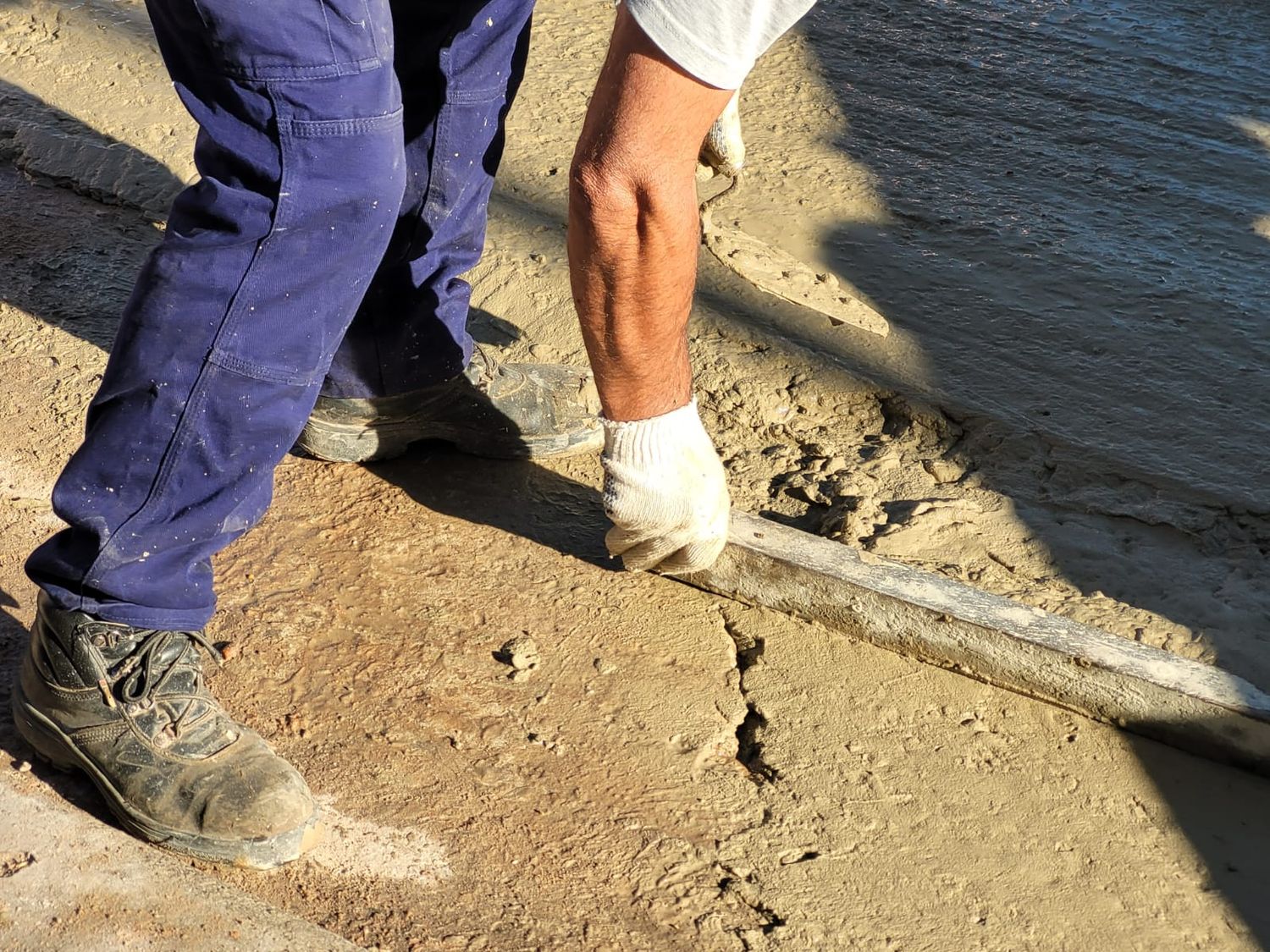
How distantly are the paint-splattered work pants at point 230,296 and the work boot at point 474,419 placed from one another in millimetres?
650

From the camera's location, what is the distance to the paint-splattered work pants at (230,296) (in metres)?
1.62

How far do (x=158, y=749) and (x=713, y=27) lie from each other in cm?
123

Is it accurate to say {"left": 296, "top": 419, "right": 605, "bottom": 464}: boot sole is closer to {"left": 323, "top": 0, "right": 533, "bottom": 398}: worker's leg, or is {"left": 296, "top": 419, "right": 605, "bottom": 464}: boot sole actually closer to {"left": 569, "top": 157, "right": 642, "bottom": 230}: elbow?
Answer: {"left": 323, "top": 0, "right": 533, "bottom": 398}: worker's leg

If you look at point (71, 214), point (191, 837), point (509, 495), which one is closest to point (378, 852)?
point (191, 837)

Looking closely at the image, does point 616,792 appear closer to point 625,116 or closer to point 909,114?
Result: point 625,116

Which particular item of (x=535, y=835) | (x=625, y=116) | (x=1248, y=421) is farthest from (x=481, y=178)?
(x=1248, y=421)

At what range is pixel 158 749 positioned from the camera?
179 cm

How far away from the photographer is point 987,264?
3283 mm

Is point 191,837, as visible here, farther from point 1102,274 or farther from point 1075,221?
point 1075,221

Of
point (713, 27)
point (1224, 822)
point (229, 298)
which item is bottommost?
point (1224, 822)

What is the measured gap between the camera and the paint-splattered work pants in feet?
5.31

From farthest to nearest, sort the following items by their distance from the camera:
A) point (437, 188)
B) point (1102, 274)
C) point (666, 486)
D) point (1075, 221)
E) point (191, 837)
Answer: point (1075, 221)
point (1102, 274)
point (437, 188)
point (666, 486)
point (191, 837)

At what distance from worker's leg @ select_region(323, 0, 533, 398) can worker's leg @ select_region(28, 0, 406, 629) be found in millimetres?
539

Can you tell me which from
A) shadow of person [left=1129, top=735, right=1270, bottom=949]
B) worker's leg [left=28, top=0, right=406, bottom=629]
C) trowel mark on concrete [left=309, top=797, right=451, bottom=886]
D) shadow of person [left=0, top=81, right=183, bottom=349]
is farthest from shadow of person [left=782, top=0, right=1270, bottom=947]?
shadow of person [left=0, top=81, right=183, bottom=349]
